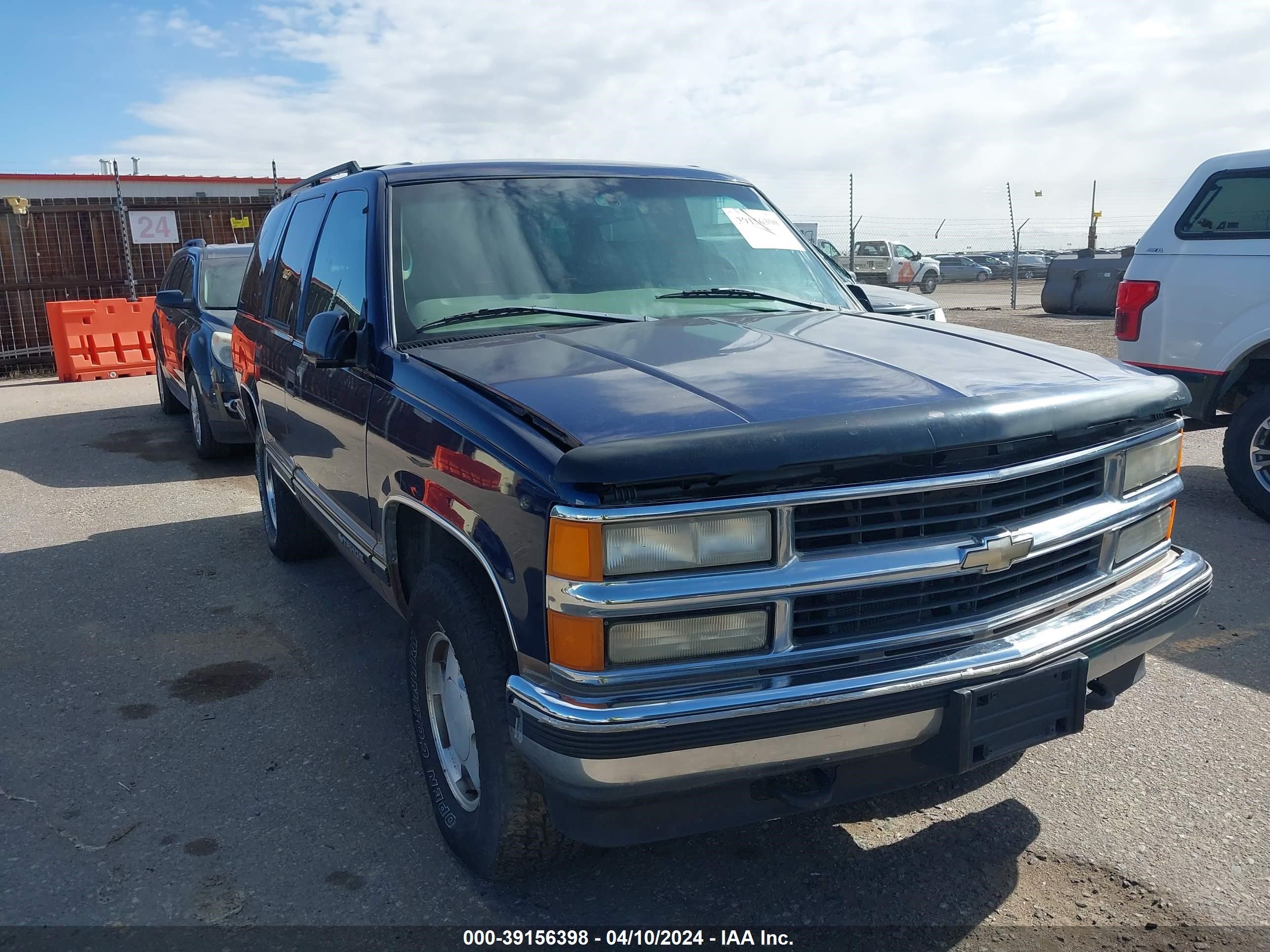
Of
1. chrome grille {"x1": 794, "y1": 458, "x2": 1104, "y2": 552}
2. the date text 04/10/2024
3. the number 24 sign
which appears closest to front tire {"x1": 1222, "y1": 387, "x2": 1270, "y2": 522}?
chrome grille {"x1": 794, "y1": 458, "x2": 1104, "y2": 552}

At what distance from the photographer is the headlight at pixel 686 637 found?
2201mm

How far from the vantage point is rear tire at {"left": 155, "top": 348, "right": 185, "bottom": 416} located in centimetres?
1092

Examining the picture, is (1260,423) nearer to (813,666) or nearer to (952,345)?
(952,345)

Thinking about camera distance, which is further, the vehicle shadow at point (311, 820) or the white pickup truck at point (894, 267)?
the white pickup truck at point (894, 267)

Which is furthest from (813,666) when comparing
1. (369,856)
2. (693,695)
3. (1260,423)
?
(1260,423)

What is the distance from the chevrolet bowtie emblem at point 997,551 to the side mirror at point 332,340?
6.65 feet

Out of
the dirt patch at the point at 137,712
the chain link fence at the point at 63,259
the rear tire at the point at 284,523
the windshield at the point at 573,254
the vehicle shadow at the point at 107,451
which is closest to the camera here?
the windshield at the point at 573,254

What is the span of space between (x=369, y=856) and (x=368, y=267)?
189cm

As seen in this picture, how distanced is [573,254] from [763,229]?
97cm

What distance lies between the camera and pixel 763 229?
4.25m

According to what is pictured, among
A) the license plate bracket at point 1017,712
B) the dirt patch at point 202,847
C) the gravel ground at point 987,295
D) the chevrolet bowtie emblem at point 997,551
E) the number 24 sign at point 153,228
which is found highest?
the number 24 sign at point 153,228

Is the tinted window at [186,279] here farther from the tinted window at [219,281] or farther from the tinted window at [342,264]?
the tinted window at [342,264]

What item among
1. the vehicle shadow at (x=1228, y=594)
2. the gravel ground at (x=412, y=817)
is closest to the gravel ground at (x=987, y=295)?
the vehicle shadow at (x=1228, y=594)

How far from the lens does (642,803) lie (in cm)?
228
